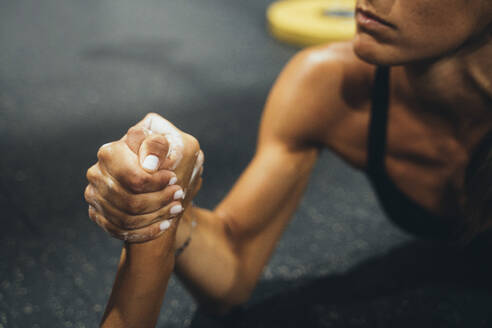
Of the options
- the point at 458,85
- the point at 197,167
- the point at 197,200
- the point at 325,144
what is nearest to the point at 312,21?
the point at 197,200

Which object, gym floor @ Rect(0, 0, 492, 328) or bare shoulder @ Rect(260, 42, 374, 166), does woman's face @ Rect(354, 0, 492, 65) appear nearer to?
bare shoulder @ Rect(260, 42, 374, 166)

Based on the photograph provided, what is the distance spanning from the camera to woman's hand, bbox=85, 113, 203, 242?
452mm

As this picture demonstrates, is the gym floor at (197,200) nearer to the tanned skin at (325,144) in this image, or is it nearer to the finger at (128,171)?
the tanned skin at (325,144)

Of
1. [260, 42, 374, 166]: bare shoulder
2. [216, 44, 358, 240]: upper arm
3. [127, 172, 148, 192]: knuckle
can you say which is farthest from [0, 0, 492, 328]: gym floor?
[127, 172, 148, 192]: knuckle

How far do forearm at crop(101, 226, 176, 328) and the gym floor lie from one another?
0.27m

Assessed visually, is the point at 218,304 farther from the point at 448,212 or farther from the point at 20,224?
the point at 20,224

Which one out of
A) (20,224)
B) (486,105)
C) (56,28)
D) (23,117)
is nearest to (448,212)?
(486,105)

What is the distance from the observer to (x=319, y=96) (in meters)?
0.69

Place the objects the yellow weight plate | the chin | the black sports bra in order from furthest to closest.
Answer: the yellow weight plate
the black sports bra
the chin

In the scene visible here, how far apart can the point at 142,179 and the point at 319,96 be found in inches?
13.2

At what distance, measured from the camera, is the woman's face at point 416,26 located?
0.51 m

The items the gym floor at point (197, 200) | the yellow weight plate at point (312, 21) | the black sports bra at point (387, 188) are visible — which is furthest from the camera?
the yellow weight plate at point (312, 21)

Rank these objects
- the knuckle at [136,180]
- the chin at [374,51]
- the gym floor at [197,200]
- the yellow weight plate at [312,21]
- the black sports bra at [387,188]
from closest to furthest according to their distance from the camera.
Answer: the knuckle at [136,180] → the chin at [374,51] → the black sports bra at [387,188] → the gym floor at [197,200] → the yellow weight plate at [312,21]

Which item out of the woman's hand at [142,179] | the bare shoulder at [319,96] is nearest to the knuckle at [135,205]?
the woman's hand at [142,179]
